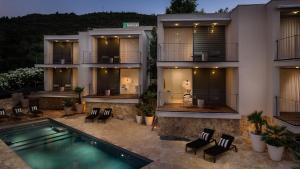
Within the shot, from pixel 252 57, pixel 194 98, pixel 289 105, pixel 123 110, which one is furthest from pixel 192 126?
pixel 123 110

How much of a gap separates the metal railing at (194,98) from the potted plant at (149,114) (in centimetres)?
127

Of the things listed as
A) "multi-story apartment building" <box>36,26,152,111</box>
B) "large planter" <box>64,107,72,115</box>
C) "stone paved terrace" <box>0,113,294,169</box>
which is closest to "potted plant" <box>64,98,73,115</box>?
"large planter" <box>64,107,72,115</box>

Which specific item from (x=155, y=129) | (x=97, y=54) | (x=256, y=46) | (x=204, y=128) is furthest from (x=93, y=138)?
(x=256, y=46)

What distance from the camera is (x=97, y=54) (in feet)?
65.8

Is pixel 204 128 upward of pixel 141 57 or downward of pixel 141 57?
downward

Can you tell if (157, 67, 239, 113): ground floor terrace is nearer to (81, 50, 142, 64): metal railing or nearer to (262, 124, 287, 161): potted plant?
(262, 124, 287, 161): potted plant

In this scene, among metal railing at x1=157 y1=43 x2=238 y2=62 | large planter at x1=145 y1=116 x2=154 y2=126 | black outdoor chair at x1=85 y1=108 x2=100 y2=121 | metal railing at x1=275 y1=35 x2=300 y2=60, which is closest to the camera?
metal railing at x1=275 y1=35 x2=300 y2=60

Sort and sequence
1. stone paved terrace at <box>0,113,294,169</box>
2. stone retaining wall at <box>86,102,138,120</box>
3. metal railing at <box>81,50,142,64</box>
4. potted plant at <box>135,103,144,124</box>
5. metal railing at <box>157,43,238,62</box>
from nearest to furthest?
1. stone paved terrace at <box>0,113,294,169</box>
2. metal railing at <box>157,43,238,62</box>
3. potted plant at <box>135,103,144,124</box>
4. stone retaining wall at <box>86,102,138,120</box>
5. metal railing at <box>81,50,142,64</box>

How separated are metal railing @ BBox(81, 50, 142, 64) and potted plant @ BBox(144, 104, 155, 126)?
5490 millimetres

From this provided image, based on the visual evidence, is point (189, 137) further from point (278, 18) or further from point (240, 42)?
point (278, 18)

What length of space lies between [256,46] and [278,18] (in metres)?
1.79

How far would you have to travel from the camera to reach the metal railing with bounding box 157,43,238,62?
1422 centimetres

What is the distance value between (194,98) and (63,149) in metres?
9.35

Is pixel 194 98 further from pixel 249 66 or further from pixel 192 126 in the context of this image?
pixel 249 66
